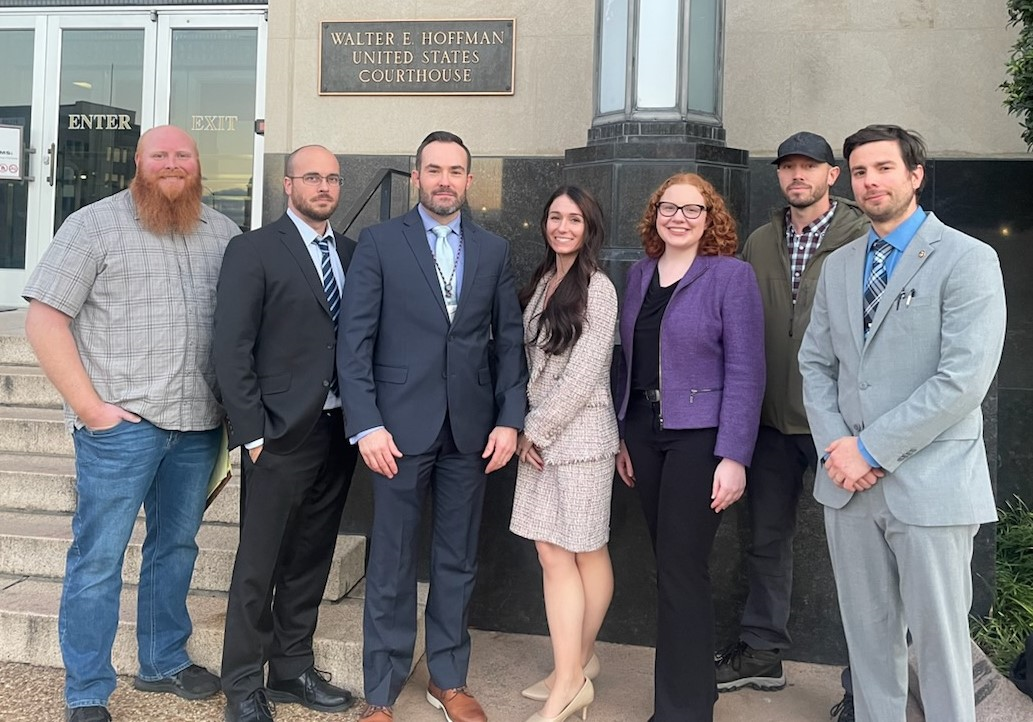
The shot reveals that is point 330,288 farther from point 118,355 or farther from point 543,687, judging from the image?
point 543,687

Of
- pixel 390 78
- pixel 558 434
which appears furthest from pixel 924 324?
pixel 390 78

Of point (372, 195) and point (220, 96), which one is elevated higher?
point (220, 96)

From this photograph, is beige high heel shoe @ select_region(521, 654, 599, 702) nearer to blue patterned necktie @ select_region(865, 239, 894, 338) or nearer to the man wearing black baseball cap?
the man wearing black baseball cap

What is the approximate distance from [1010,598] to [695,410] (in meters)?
2.06

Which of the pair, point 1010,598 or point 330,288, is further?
point 1010,598

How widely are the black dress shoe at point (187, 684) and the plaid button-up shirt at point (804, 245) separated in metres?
2.77

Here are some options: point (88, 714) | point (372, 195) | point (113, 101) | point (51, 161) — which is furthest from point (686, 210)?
point (51, 161)

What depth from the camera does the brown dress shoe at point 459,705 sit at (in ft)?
11.4

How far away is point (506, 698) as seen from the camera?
3.75 meters

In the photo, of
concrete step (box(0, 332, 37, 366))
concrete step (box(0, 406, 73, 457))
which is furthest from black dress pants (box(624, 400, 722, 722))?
concrete step (box(0, 332, 37, 366))

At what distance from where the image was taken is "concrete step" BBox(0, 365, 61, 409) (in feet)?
18.1

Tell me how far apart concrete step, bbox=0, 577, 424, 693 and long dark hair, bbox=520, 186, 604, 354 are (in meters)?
1.52

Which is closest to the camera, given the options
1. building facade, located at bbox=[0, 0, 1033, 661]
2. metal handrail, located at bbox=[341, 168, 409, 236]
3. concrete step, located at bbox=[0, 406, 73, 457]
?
building facade, located at bbox=[0, 0, 1033, 661]

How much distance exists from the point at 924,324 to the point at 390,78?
14.9ft
